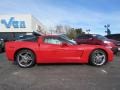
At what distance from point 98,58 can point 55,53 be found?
162 centimetres

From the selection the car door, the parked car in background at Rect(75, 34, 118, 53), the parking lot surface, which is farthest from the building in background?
the parking lot surface

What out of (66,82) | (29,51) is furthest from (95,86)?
(29,51)

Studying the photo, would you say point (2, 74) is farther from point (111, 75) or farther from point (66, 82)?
point (111, 75)

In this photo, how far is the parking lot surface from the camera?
Answer: 6.73 m

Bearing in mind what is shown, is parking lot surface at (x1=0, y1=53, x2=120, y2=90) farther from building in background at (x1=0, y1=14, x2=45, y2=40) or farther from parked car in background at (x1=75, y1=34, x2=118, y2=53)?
building in background at (x1=0, y1=14, x2=45, y2=40)

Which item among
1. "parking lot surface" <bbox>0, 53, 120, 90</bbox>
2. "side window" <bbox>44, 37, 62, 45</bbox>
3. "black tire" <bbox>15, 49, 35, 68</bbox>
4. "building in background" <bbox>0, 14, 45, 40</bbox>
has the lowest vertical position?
"parking lot surface" <bbox>0, 53, 120, 90</bbox>

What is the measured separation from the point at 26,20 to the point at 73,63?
3696cm

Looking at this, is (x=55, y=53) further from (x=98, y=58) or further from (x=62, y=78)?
(x=62, y=78)

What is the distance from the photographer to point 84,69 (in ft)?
30.7

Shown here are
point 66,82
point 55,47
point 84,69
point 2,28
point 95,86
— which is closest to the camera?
point 95,86

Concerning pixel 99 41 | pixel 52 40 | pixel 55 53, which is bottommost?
pixel 55 53

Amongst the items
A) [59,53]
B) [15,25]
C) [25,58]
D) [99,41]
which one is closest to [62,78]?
[59,53]

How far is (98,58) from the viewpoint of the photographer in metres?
10.2

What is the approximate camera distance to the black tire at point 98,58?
10.1 m
